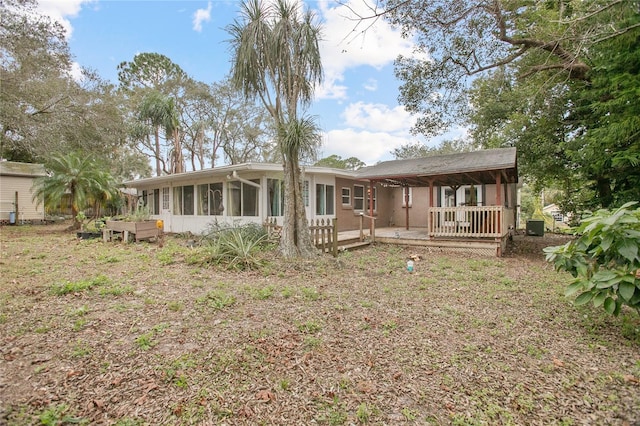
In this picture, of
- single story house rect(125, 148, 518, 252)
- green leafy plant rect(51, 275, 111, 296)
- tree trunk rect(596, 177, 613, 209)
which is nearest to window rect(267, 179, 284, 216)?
single story house rect(125, 148, 518, 252)

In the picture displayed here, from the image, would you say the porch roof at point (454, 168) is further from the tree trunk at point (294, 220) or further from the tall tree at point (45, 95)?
the tall tree at point (45, 95)

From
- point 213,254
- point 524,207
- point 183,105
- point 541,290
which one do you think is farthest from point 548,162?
point 183,105

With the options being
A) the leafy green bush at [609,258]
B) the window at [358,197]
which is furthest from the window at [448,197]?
the leafy green bush at [609,258]

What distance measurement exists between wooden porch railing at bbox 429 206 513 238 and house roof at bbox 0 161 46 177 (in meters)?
21.8

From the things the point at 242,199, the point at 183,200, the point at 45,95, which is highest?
the point at 45,95

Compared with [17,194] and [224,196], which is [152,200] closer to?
[224,196]

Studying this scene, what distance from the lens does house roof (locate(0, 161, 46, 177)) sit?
55.8 feet

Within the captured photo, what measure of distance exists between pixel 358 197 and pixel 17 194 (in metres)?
19.1

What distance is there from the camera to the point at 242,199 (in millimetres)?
10984

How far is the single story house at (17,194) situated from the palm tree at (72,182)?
579 cm

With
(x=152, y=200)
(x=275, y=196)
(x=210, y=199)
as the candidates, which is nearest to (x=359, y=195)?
(x=275, y=196)

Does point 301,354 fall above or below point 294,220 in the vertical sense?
below

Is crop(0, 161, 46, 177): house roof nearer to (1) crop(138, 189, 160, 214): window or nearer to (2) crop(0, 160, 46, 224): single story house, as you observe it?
(2) crop(0, 160, 46, 224): single story house

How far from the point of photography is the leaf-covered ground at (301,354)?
2221mm
